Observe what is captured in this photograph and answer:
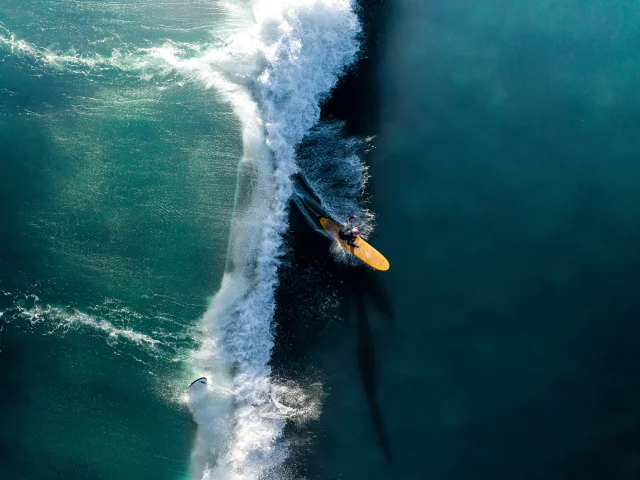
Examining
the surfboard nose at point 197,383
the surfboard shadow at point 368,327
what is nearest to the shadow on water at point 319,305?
the surfboard shadow at point 368,327

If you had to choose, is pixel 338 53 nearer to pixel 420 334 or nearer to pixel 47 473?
pixel 420 334

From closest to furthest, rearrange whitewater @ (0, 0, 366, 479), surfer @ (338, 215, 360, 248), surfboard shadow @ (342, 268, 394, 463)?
1. whitewater @ (0, 0, 366, 479)
2. surfboard shadow @ (342, 268, 394, 463)
3. surfer @ (338, 215, 360, 248)

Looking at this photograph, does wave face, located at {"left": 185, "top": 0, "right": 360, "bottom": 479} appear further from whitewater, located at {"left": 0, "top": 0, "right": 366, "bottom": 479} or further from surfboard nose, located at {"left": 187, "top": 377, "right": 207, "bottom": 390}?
surfboard nose, located at {"left": 187, "top": 377, "right": 207, "bottom": 390}

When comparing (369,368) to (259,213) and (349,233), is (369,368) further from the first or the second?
(259,213)

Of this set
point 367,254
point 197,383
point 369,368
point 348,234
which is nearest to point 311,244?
point 348,234

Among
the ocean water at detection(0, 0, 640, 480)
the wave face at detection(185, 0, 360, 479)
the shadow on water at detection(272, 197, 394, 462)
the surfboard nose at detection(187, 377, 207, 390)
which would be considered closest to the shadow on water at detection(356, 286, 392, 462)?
the shadow on water at detection(272, 197, 394, 462)
